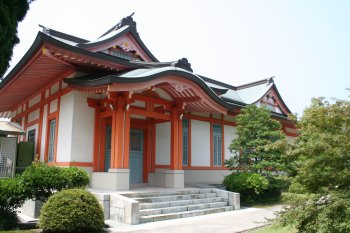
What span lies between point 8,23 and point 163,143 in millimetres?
8766

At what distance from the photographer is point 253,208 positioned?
39.2 feet

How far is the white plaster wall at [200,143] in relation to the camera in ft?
51.4

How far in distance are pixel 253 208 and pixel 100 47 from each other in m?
9.53

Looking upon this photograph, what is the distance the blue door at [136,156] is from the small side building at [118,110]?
40 millimetres

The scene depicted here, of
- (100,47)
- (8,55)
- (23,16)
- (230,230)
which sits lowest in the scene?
(230,230)

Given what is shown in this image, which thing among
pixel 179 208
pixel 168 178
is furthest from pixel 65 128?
pixel 179 208

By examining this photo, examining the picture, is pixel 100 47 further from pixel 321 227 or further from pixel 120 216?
pixel 321 227

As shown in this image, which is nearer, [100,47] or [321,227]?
[321,227]

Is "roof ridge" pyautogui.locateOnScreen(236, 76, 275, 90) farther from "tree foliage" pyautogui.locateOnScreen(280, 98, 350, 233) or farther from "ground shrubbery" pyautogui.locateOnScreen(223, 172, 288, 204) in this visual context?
"tree foliage" pyautogui.locateOnScreen(280, 98, 350, 233)

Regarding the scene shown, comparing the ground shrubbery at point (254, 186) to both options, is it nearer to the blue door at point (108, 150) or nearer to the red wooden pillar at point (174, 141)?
the red wooden pillar at point (174, 141)

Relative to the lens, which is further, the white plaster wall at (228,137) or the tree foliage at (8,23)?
the white plaster wall at (228,137)

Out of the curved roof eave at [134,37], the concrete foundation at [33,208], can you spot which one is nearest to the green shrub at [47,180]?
the concrete foundation at [33,208]

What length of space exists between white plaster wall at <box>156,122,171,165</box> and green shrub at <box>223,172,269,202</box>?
282 centimetres

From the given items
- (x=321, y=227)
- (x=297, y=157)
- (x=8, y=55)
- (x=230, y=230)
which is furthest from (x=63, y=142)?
(x=321, y=227)
